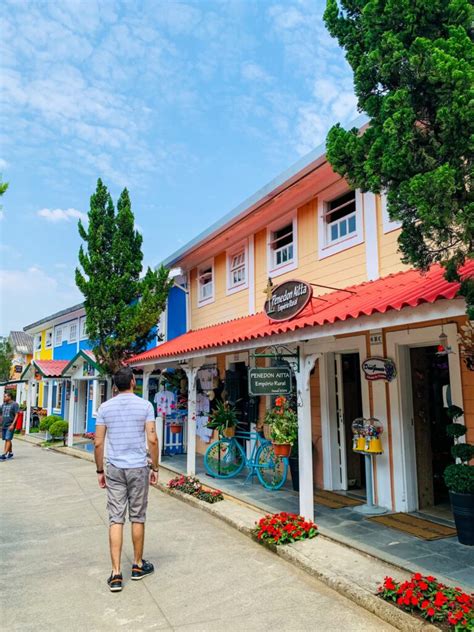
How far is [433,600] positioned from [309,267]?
5.84 meters

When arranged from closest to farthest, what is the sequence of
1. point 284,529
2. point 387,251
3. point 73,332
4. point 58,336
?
point 284,529, point 387,251, point 73,332, point 58,336

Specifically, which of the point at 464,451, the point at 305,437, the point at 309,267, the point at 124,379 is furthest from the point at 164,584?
the point at 309,267

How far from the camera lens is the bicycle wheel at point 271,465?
25.4 ft

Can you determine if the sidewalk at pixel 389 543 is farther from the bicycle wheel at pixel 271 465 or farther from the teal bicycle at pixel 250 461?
the teal bicycle at pixel 250 461

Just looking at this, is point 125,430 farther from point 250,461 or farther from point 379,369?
point 250,461

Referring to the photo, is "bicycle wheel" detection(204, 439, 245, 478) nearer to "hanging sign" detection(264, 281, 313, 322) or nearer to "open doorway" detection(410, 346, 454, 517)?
"hanging sign" detection(264, 281, 313, 322)

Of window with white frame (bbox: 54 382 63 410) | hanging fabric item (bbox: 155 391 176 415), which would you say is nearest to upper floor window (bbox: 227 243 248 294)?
hanging fabric item (bbox: 155 391 176 415)

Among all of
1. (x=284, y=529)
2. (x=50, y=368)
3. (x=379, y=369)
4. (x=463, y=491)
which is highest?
(x=50, y=368)

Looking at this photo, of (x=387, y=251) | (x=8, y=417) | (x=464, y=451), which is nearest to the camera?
(x=464, y=451)

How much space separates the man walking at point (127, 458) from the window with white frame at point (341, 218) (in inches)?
188

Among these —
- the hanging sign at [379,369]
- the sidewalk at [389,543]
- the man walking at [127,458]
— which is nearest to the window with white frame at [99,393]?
the sidewalk at [389,543]

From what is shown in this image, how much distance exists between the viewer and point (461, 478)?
16.0ft

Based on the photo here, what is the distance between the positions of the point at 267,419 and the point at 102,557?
325 centimetres

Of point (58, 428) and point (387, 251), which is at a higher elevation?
point (387, 251)
